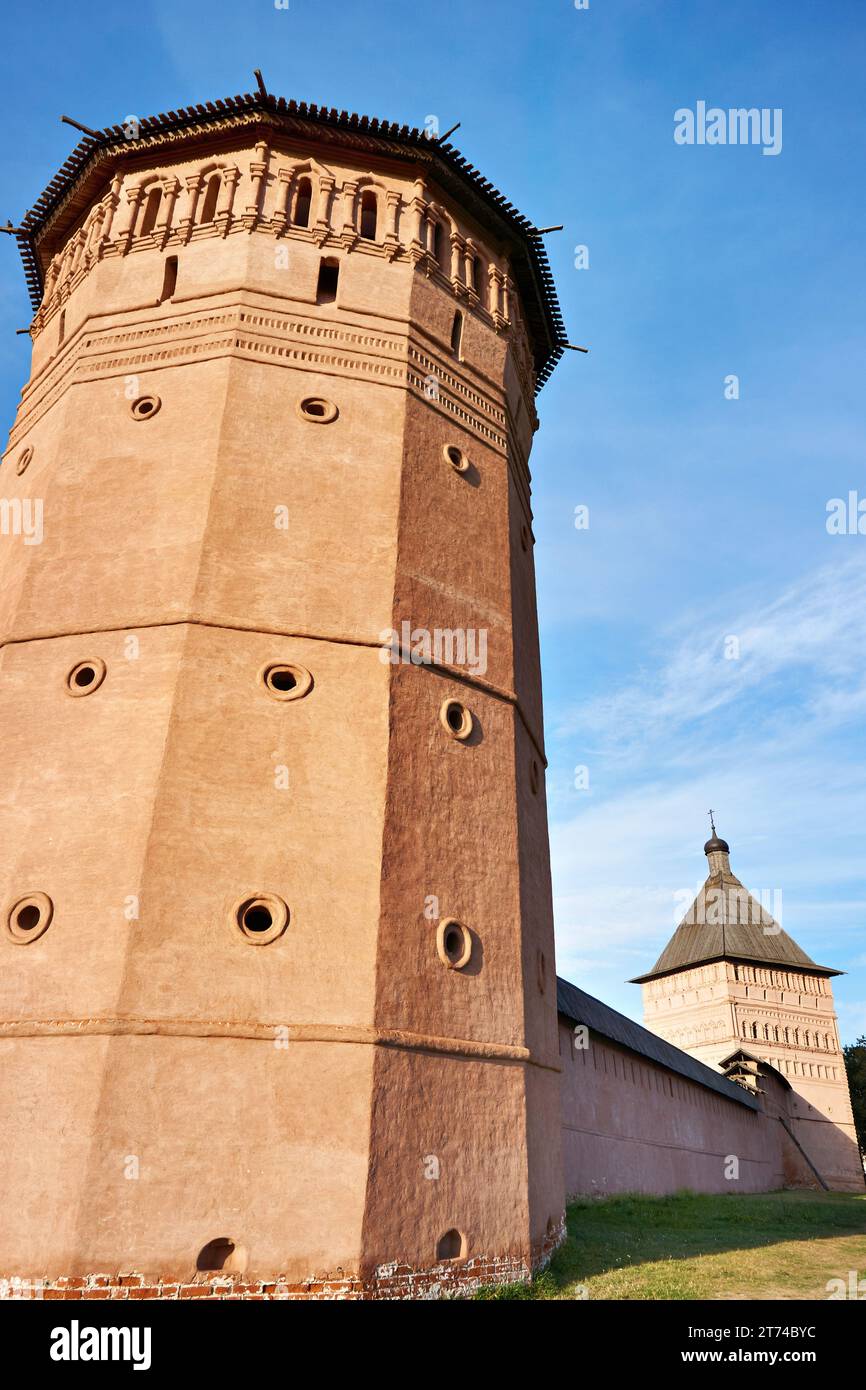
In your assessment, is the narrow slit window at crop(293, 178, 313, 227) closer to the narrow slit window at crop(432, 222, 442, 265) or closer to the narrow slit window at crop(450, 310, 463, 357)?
the narrow slit window at crop(432, 222, 442, 265)

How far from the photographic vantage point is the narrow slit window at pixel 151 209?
469 inches

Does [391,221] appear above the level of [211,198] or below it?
below

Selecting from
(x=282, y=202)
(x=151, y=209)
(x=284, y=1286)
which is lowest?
(x=284, y=1286)

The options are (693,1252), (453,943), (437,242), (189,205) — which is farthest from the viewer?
(437,242)

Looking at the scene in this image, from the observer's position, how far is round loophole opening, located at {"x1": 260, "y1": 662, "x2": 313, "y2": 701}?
8719mm

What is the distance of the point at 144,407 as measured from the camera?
10375mm

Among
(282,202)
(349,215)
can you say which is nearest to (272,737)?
(282,202)

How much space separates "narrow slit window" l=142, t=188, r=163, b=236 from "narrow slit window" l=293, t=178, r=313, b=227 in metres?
1.78

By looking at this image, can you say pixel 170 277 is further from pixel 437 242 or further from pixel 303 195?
pixel 437 242

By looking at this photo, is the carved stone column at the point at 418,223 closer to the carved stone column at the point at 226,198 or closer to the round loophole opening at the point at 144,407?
the carved stone column at the point at 226,198

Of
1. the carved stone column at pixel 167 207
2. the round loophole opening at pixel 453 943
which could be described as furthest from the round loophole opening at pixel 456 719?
the carved stone column at pixel 167 207

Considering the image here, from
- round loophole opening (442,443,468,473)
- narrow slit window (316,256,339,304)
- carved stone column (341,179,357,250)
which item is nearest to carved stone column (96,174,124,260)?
narrow slit window (316,256,339,304)

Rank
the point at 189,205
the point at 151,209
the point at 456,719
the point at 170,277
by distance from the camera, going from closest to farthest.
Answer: the point at 456,719, the point at 170,277, the point at 189,205, the point at 151,209

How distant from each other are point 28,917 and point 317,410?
5.98 m
